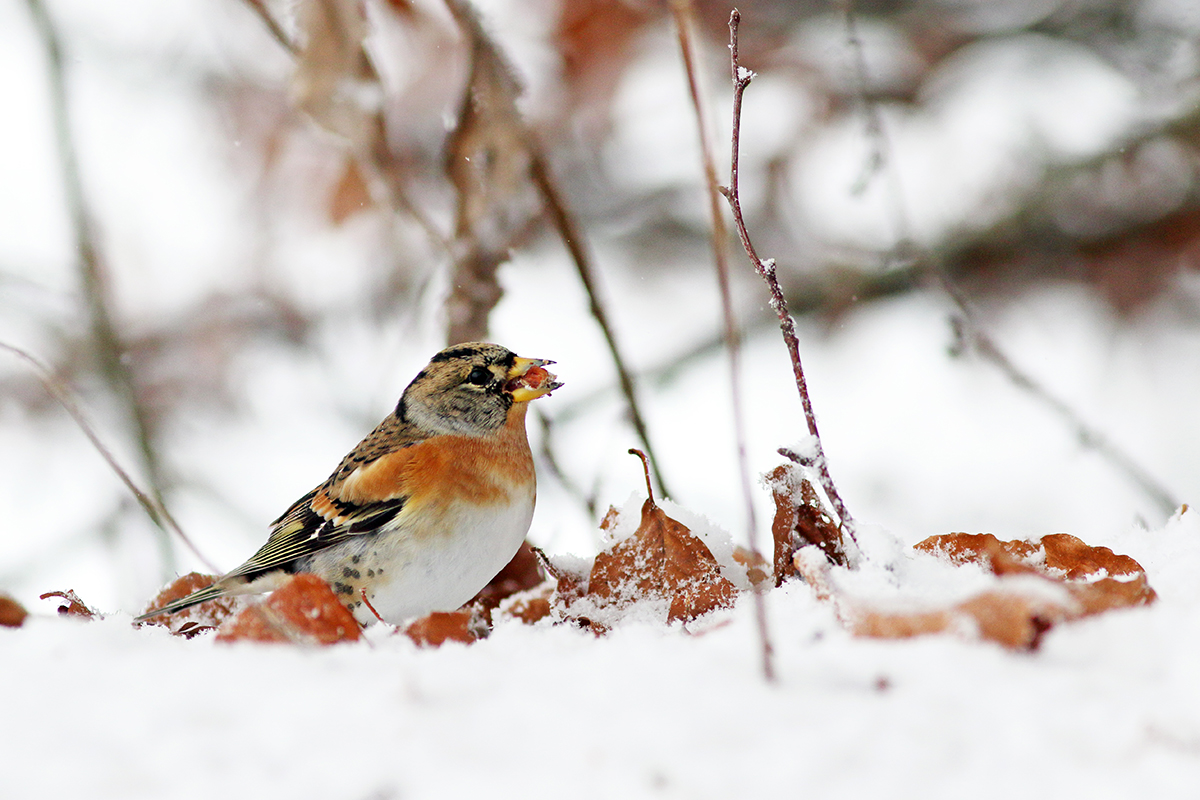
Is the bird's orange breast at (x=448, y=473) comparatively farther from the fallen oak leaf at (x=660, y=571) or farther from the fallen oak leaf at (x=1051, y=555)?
the fallen oak leaf at (x=1051, y=555)

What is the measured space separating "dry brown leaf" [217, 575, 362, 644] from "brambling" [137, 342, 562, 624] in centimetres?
46

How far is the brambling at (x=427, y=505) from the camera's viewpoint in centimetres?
138

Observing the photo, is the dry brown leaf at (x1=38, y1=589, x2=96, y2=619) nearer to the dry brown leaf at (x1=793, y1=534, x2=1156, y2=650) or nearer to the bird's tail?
the bird's tail

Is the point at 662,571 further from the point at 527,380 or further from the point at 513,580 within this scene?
the point at 527,380

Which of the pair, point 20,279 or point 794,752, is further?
point 20,279

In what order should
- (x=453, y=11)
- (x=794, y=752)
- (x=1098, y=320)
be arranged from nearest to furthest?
(x=794, y=752) → (x=453, y=11) → (x=1098, y=320)

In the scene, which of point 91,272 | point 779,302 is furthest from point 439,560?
point 91,272

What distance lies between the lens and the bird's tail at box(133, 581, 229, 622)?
1133 mm

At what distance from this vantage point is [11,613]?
0.85 meters

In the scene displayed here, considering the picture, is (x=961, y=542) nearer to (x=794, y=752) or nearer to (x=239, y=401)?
(x=794, y=752)

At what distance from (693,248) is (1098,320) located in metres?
1.53

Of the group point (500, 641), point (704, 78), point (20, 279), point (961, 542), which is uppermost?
point (20, 279)

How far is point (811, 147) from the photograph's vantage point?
3570 millimetres

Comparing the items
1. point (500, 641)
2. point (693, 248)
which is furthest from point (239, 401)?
point (500, 641)
